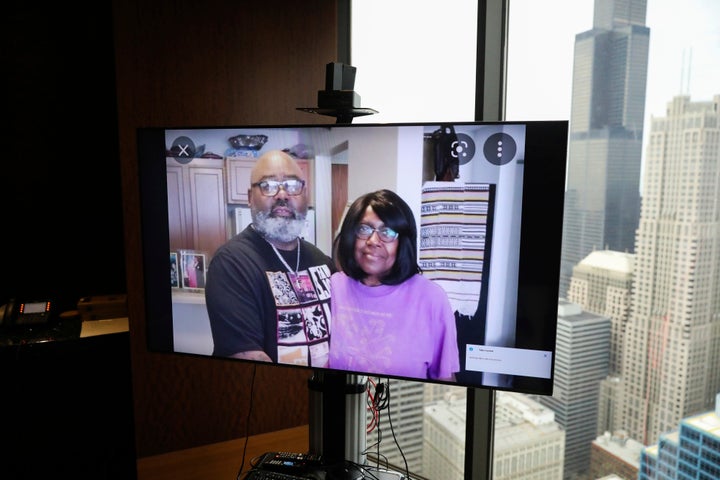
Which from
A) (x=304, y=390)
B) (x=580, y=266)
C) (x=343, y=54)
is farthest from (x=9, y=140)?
(x=580, y=266)

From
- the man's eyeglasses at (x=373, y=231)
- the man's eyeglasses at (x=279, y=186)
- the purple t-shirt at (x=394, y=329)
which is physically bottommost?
the purple t-shirt at (x=394, y=329)

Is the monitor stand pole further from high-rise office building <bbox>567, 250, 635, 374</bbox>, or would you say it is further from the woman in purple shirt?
high-rise office building <bbox>567, 250, 635, 374</bbox>

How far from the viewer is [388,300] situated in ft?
4.58

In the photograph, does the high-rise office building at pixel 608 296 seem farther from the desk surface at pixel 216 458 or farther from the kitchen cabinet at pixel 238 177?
the desk surface at pixel 216 458

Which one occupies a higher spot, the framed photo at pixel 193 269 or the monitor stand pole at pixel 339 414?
the framed photo at pixel 193 269

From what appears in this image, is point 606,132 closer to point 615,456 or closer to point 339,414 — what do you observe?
point 615,456

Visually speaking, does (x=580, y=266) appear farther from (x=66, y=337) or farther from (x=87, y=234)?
(x=87, y=234)

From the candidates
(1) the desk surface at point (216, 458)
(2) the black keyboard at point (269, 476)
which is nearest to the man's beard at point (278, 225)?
(2) the black keyboard at point (269, 476)

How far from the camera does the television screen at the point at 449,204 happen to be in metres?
1.28

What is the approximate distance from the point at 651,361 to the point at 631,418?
0.19 meters

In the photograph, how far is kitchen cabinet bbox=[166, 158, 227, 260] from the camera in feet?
4.98

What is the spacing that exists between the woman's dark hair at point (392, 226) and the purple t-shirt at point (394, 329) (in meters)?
0.03

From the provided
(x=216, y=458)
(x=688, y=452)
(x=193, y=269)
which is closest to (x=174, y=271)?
(x=193, y=269)

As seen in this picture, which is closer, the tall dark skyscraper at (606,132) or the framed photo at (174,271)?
the tall dark skyscraper at (606,132)
